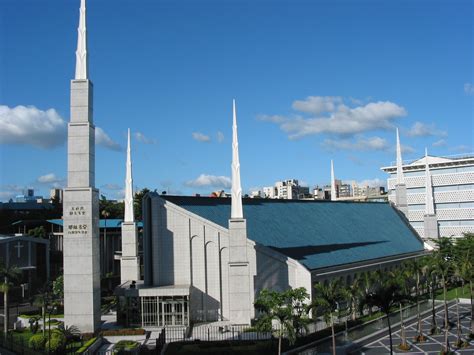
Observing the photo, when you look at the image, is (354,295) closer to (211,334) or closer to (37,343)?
(211,334)

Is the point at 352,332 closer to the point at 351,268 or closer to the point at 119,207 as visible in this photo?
the point at 351,268

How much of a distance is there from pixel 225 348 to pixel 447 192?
9322cm

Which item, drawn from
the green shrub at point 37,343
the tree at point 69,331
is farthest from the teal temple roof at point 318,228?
the green shrub at point 37,343

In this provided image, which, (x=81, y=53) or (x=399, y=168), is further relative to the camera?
(x=399, y=168)

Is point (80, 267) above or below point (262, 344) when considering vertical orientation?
above

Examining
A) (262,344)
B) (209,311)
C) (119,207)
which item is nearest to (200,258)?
(209,311)

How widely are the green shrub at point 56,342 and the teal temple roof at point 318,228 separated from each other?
19.5m

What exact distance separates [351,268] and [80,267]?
30519 millimetres

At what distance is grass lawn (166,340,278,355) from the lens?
38.5 m

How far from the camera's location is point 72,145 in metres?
49.6

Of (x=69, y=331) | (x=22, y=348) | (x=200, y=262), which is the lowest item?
(x=69, y=331)

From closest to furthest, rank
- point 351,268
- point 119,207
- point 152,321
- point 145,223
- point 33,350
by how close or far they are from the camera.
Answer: point 33,350
point 152,321
point 145,223
point 351,268
point 119,207

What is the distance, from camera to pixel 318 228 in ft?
227

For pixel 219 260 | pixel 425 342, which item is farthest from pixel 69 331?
pixel 425 342
